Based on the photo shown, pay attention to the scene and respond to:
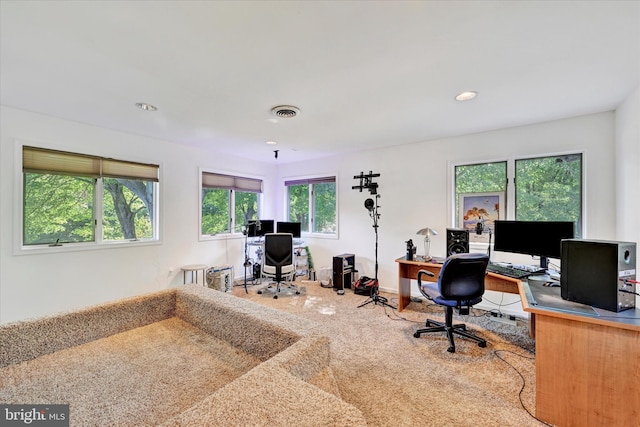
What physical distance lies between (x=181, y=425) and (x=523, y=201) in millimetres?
4176

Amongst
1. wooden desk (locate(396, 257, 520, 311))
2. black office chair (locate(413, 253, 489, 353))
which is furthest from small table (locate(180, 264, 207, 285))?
black office chair (locate(413, 253, 489, 353))

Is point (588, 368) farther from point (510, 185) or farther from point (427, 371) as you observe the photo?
point (510, 185)

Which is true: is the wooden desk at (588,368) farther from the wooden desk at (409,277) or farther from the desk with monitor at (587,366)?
the wooden desk at (409,277)

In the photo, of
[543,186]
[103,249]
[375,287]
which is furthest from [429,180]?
[103,249]

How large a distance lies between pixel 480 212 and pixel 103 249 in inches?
202

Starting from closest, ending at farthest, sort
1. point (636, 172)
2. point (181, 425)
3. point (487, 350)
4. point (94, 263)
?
1. point (181, 425)
2. point (636, 172)
3. point (487, 350)
4. point (94, 263)

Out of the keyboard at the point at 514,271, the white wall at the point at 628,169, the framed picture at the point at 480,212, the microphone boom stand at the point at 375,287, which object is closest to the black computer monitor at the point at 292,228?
the microphone boom stand at the point at 375,287

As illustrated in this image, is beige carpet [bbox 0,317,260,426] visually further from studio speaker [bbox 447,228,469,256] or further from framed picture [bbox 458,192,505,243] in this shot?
framed picture [bbox 458,192,505,243]

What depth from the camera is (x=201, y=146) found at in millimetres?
4516

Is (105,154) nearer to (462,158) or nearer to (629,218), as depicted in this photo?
(462,158)

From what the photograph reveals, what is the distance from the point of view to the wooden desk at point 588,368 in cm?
157

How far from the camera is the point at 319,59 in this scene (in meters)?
1.98

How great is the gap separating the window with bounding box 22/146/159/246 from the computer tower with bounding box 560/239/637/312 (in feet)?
15.7

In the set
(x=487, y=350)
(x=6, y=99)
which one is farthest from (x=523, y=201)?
(x=6, y=99)
